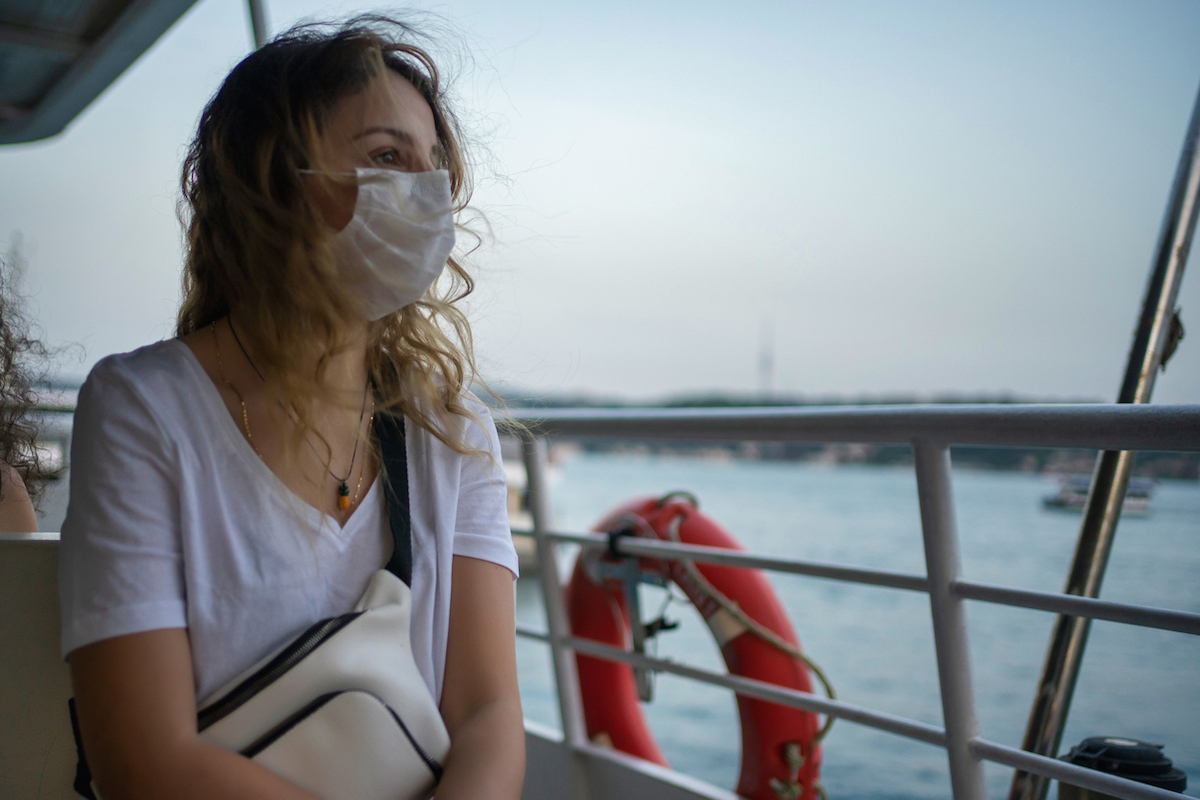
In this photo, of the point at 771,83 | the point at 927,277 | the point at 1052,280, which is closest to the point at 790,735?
the point at 771,83

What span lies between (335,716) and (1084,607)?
805 millimetres

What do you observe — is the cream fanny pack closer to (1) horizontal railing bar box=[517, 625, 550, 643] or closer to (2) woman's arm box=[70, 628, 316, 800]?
(2) woman's arm box=[70, 628, 316, 800]

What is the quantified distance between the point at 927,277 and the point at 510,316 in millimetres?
18384

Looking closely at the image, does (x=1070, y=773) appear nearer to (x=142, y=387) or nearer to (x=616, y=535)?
(x=616, y=535)

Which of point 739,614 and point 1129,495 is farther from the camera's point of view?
point 739,614

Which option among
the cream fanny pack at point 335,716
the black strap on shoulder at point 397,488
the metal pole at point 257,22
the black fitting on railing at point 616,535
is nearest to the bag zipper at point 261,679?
the cream fanny pack at point 335,716

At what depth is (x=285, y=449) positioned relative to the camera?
77cm

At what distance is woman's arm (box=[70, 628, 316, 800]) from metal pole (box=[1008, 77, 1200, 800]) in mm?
1019

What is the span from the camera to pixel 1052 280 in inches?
623

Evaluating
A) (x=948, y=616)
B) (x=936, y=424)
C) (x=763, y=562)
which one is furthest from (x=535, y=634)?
(x=936, y=424)

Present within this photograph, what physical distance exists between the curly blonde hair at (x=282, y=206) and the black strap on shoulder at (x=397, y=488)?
25 millimetres

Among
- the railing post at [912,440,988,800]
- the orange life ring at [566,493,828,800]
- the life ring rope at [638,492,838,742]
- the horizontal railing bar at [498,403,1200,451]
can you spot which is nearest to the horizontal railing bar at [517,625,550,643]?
the orange life ring at [566,493,828,800]

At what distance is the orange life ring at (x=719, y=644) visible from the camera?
1.71 metres

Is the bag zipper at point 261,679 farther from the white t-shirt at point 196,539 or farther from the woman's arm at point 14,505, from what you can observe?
the woman's arm at point 14,505
